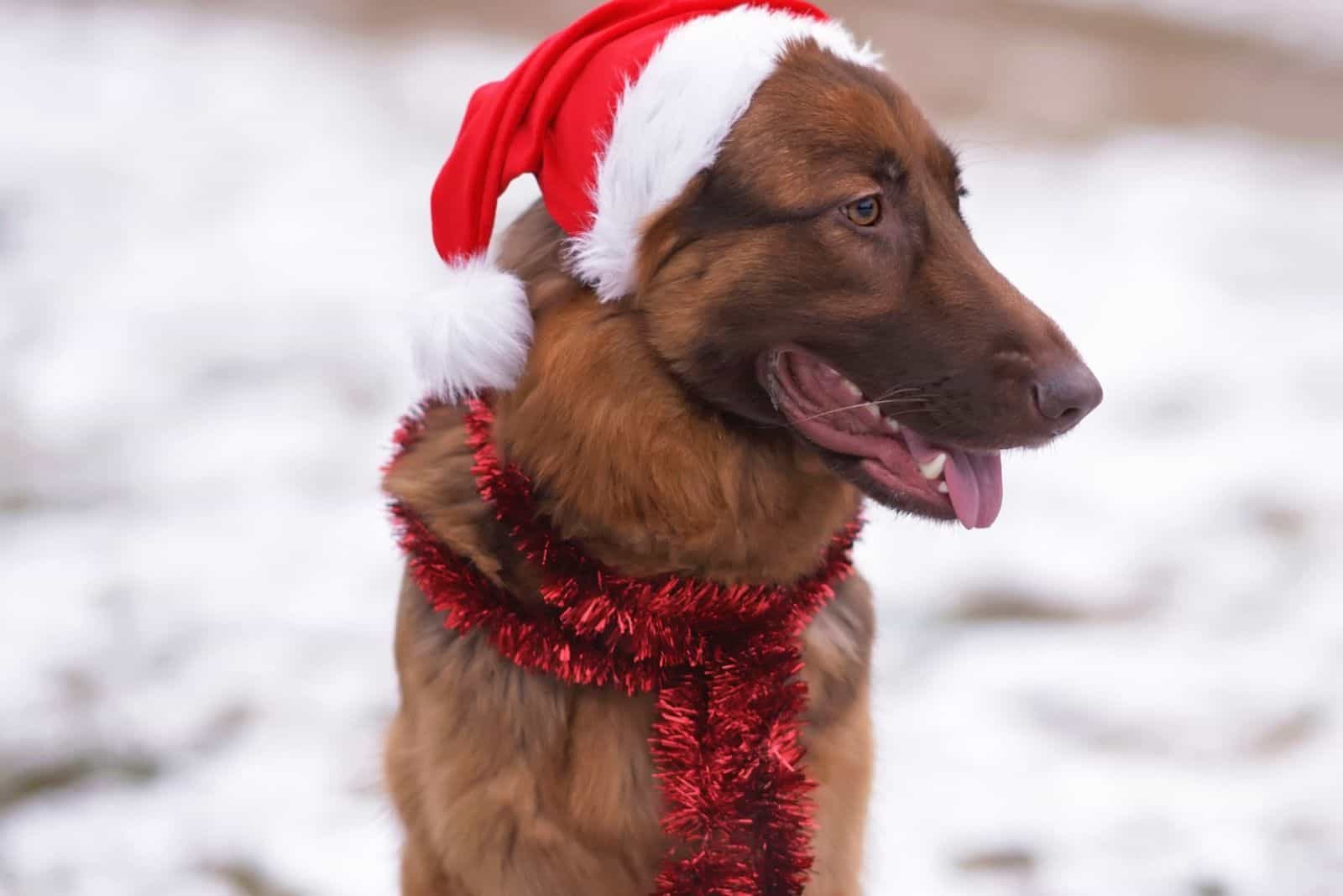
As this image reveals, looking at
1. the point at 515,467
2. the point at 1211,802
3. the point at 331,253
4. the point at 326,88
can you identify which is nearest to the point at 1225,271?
the point at 1211,802

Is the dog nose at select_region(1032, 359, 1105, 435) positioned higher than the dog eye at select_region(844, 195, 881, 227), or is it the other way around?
the dog eye at select_region(844, 195, 881, 227)

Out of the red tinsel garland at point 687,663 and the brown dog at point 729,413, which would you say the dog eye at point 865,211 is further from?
the red tinsel garland at point 687,663

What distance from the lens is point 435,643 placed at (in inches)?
82.4

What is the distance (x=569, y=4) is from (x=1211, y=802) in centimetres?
578

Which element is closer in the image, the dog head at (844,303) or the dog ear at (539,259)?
the dog head at (844,303)

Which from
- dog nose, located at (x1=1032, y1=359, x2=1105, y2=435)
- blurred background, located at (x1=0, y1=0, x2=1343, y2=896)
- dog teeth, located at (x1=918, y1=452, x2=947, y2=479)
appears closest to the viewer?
dog nose, located at (x1=1032, y1=359, x2=1105, y2=435)

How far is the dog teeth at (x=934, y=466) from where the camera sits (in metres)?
1.90

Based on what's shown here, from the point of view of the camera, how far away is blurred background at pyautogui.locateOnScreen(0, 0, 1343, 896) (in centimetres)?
299

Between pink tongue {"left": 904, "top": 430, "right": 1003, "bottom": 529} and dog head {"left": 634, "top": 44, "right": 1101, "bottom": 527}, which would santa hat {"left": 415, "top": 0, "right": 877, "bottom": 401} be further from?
pink tongue {"left": 904, "top": 430, "right": 1003, "bottom": 529}

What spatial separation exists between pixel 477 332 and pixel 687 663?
593 millimetres

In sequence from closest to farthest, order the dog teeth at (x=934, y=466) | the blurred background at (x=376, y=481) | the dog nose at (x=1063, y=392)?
1. the dog nose at (x=1063, y=392)
2. the dog teeth at (x=934, y=466)
3. the blurred background at (x=376, y=481)

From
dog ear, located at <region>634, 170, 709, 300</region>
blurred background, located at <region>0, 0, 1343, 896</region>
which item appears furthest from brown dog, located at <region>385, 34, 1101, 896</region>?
blurred background, located at <region>0, 0, 1343, 896</region>

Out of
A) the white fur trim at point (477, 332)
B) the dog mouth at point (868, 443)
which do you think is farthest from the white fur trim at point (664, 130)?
the dog mouth at point (868, 443)

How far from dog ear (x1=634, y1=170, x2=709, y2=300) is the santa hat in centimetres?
1
